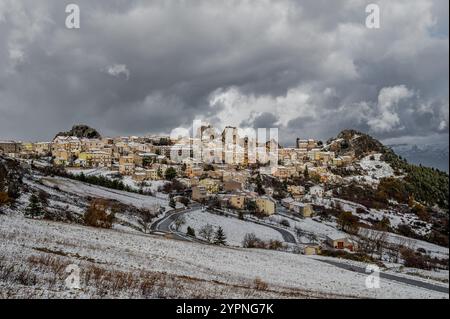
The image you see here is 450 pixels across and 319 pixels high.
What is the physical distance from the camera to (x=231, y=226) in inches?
2874

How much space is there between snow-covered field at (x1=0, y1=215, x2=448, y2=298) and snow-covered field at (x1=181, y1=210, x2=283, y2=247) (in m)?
29.5

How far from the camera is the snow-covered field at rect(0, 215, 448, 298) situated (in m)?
13.2

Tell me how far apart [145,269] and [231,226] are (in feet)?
176

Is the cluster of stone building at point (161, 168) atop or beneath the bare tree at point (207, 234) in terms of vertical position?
atop

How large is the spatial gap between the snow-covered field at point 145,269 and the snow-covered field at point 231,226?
29.5m

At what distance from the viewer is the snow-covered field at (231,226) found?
64.9 meters

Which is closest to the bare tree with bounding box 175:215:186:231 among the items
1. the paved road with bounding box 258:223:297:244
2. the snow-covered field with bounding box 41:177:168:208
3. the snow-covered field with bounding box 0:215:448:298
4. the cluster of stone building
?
the snow-covered field with bounding box 41:177:168:208

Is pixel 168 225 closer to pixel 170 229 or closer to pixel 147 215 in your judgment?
pixel 170 229

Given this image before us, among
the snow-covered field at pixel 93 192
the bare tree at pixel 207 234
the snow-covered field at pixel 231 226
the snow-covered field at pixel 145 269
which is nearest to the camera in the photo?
the snow-covered field at pixel 145 269

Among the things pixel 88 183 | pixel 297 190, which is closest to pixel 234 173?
pixel 297 190

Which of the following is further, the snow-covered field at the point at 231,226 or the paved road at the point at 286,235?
the paved road at the point at 286,235

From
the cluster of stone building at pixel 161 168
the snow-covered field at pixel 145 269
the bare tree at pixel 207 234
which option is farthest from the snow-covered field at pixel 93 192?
the snow-covered field at pixel 145 269

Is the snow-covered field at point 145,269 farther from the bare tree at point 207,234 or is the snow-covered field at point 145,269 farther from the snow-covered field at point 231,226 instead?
the snow-covered field at point 231,226
